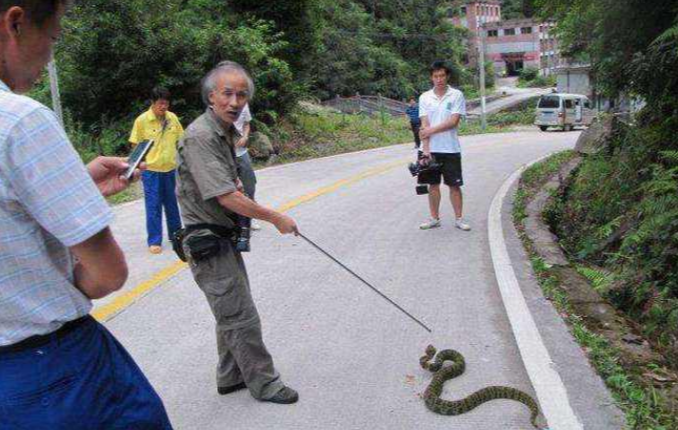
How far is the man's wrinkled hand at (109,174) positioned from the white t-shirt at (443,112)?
22.1 ft

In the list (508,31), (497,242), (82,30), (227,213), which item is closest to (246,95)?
(227,213)

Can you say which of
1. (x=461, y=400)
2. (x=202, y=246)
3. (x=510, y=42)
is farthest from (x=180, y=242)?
(x=510, y=42)

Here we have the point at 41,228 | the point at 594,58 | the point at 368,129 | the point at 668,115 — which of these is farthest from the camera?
the point at 368,129

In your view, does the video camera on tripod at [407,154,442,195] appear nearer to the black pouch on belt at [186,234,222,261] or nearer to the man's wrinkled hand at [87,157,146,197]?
the black pouch on belt at [186,234,222,261]

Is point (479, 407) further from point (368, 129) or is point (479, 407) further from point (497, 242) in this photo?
point (368, 129)

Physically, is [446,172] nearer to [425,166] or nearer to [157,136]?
[425,166]

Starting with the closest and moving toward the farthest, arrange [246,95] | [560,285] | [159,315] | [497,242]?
[246,95], [159,315], [560,285], [497,242]

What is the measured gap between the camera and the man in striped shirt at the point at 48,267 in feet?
5.24

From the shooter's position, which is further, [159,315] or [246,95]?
[159,315]

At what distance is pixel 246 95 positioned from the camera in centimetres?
389

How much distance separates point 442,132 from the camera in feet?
28.2

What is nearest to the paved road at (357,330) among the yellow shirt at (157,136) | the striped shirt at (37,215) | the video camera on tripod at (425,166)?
the video camera on tripod at (425,166)

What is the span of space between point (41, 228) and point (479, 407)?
3.02m

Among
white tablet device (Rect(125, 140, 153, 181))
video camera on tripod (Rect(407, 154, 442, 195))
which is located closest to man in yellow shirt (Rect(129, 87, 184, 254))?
video camera on tripod (Rect(407, 154, 442, 195))
